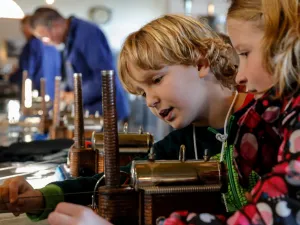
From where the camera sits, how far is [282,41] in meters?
0.51

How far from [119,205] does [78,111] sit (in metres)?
0.43

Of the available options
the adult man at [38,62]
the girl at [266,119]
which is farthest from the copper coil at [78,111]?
the adult man at [38,62]

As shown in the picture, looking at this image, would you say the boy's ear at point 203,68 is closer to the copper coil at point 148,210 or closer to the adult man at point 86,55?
the copper coil at point 148,210

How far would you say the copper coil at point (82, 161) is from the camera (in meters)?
0.95

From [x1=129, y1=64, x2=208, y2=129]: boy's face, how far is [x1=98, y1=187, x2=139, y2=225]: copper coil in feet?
1.03

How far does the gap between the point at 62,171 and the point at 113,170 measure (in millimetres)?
488

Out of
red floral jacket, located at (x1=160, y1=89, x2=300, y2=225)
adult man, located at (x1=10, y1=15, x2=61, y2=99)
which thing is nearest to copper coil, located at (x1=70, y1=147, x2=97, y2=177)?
red floral jacket, located at (x1=160, y1=89, x2=300, y2=225)

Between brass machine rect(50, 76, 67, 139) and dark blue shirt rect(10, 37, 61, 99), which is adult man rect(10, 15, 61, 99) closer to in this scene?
dark blue shirt rect(10, 37, 61, 99)

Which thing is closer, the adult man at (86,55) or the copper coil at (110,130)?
the copper coil at (110,130)

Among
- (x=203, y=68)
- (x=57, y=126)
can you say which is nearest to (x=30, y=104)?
(x=57, y=126)

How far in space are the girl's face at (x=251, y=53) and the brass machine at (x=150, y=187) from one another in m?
0.10

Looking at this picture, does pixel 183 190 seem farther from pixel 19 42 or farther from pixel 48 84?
pixel 19 42

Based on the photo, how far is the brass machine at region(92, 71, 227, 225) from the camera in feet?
1.80

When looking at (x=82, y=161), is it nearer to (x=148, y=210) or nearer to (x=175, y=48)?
(x=175, y=48)
